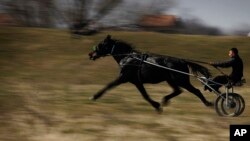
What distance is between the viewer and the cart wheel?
43.0 ft

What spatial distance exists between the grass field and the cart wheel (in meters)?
0.21

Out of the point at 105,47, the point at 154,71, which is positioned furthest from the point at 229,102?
the point at 105,47

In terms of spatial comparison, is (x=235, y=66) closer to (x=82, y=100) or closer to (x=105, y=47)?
(x=105, y=47)

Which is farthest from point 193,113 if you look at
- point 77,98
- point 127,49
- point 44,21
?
point 44,21

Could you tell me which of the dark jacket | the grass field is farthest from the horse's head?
the dark jacket

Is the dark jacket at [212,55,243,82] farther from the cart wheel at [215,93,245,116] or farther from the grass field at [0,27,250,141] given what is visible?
the grass field at [0,27,250,141]

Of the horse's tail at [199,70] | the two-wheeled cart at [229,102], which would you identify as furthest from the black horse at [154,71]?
the two-wheeled cart at [229,102]

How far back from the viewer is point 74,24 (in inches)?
1519

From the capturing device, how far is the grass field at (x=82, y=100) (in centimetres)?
1130

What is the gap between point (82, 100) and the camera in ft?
52.8

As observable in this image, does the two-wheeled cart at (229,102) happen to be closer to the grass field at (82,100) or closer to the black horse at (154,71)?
the grass field at (82,100)

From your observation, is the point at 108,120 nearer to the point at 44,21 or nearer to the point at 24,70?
the point at 24,70

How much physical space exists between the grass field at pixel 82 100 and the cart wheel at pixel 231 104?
212mm

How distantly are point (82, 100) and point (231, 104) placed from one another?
5.05m
